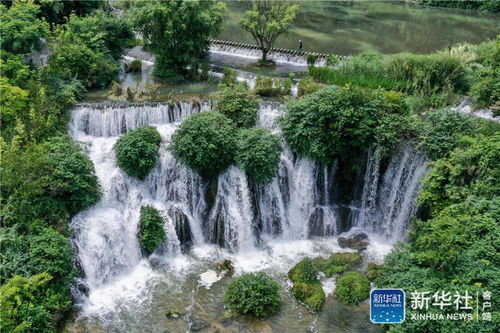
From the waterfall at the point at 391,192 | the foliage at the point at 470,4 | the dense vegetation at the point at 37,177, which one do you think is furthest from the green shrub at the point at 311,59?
the foliage at the point at 470,4

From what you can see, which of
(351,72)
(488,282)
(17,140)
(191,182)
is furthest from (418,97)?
(17,140)

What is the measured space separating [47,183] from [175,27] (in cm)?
1300

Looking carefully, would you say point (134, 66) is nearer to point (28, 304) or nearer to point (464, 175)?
point (28, 304)

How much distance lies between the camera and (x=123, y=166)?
16.9 m

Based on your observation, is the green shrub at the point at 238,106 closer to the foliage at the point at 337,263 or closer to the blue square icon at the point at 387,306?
the foliage at the point at 337,263

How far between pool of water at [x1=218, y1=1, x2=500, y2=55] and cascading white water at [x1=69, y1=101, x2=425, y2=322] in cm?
1563

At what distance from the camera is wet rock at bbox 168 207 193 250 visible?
1719cm

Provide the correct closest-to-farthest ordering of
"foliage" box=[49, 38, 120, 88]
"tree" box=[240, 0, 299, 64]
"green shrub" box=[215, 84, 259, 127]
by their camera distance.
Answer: "green shrub" box=[215, 84, 259, 127] → "foliage" box=[49, 38, 120, 88] → "tree" box=[240, 0, 299, 64]

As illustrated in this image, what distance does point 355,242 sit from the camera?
57.8 ft

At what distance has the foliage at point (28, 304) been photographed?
11.7m

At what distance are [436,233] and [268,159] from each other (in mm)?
6909

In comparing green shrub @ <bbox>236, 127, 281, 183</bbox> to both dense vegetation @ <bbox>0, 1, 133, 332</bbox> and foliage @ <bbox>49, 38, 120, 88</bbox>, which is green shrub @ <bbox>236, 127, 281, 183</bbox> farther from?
foliage @ <bbox>49, 38, 120, 88</bbox>

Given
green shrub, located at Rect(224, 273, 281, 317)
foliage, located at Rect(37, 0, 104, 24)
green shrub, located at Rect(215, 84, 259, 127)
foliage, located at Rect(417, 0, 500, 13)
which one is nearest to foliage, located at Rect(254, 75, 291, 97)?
green shrub, located at Rect(215, 84, 259, 127)

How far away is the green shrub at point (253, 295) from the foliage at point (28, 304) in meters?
5.62
